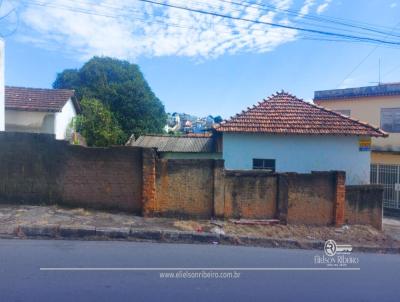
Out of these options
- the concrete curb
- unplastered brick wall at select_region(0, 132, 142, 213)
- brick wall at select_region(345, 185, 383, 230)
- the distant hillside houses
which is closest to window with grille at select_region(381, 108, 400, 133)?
brick wall at select_region(345, 185, 383, 230)

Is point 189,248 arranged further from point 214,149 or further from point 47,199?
point 214,149

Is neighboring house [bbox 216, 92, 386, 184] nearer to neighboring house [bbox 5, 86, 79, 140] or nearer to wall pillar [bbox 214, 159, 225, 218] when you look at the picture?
wall pillar [bbox 214, 159, 225, 218]

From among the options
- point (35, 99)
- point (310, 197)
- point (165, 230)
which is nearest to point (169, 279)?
point (165, 230)

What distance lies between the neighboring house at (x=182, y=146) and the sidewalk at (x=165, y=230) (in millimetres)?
7557

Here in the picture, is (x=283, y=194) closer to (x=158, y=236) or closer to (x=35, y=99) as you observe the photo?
(x=158, y=236)

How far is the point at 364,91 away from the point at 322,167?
7.68m

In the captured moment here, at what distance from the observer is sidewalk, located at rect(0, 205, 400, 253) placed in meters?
6.57

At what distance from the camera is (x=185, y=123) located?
6088cm

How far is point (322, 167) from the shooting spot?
1155 cm

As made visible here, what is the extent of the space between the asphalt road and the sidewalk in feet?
1.28

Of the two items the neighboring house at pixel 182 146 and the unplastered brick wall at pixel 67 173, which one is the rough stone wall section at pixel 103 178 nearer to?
the unplastered brick wall at pixel 67 173

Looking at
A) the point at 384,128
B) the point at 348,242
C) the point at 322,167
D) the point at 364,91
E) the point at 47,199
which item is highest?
the point at 364,91

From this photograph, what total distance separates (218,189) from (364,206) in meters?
4.34

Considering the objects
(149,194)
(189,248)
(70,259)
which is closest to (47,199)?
(149,194)
